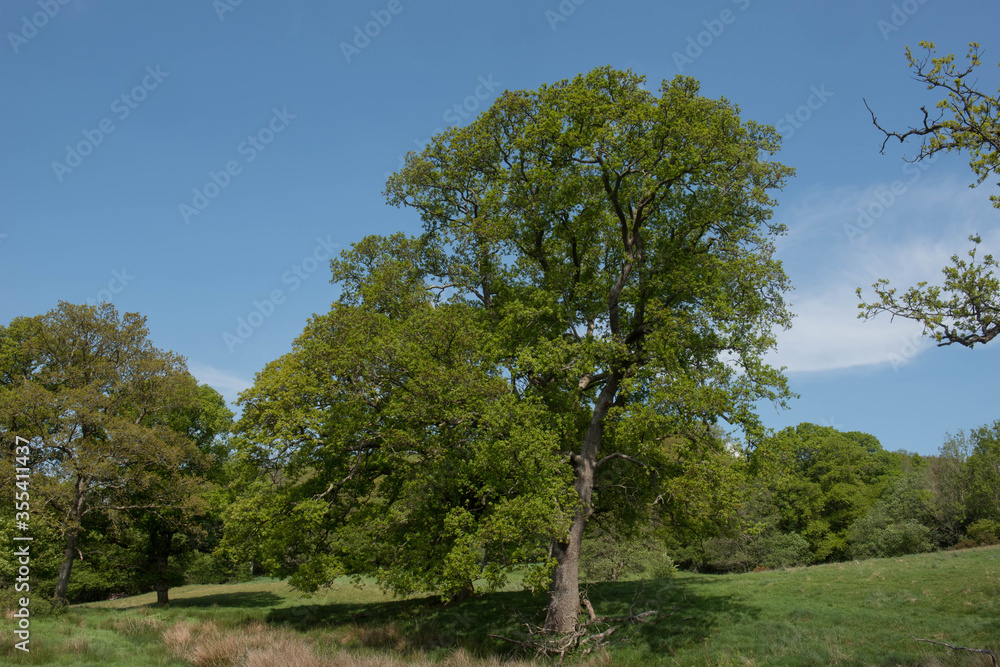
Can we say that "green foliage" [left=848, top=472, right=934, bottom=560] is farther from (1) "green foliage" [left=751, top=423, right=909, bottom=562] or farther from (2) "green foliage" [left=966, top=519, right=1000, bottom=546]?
(1) "green foliage" [left=751, top=423, right=909, bottom=562]

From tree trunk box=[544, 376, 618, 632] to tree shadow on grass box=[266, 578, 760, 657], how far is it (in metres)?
0.83

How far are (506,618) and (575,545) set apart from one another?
15.1ft

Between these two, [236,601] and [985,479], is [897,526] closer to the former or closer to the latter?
[985,479]

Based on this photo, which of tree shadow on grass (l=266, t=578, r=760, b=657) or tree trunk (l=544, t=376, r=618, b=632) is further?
tree shadow on grass (l=266, t=578, r=760, b=657)

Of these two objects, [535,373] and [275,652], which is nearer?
[275,652]

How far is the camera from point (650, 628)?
17188 millimetres

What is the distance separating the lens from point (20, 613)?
59.9 feet

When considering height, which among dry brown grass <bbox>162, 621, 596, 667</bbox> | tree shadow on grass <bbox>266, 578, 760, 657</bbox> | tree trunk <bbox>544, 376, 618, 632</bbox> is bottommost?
tree shadow on grass <bbox>266, 578, 760, 657</bbox>

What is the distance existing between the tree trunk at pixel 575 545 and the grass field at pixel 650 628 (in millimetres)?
1376

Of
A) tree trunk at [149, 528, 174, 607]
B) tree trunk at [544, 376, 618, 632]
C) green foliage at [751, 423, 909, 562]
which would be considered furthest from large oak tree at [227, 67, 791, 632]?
green foliage at [751, 423, 909, 562]

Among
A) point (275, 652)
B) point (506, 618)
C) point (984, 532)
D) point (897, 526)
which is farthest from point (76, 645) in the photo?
point (984, 532)

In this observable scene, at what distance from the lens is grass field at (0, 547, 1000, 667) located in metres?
13.3

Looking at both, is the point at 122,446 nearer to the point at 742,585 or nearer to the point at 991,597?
the point at 742,585

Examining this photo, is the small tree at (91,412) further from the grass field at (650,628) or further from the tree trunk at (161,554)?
the grass field at (650,628)
